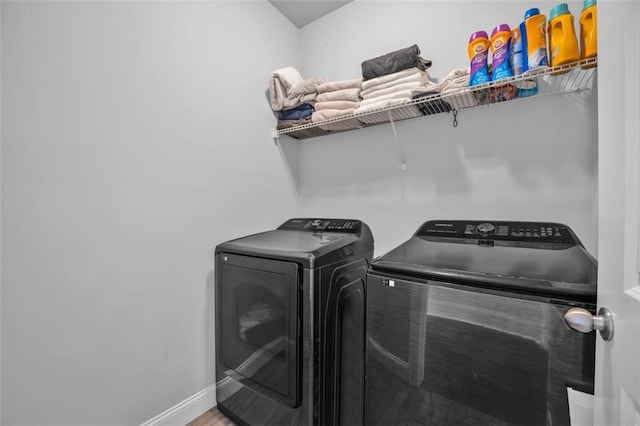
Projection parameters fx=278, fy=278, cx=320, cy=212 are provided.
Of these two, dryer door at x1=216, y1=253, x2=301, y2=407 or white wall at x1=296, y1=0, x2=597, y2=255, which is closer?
dryer door at x1=216, y1=253, x2=301, y2=407

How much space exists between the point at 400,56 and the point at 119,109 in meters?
1.52

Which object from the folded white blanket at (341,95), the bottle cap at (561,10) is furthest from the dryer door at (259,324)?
the bottle cap at (561,10)

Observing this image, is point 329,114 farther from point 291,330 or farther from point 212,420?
point 212,420

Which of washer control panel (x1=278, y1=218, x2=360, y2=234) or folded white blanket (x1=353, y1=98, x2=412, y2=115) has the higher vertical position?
folded white blanket (x1=353, y1=98, x2=412, y2=115)

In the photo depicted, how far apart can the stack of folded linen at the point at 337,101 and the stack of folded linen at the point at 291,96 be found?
95mm

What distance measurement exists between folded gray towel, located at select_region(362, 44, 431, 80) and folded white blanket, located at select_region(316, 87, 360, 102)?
0.12 m

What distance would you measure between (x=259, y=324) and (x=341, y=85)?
1.54m

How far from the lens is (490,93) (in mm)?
1427

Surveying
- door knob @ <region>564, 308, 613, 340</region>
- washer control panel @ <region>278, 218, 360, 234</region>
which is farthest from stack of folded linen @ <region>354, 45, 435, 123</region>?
door knob @ <region>564, 308, 613, 340</region>

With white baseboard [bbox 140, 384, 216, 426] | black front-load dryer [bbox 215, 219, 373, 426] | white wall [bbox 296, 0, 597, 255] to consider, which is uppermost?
white wall [bbox 296, 0, 597, 255]

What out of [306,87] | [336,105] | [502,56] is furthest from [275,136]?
[502,56]

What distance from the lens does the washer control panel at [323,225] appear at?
1814mm

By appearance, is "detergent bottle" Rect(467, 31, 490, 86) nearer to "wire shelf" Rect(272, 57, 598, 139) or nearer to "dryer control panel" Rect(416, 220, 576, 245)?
"wire shelf" Rect(272, 57, 598, 139)

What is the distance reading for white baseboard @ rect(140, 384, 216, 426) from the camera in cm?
146
